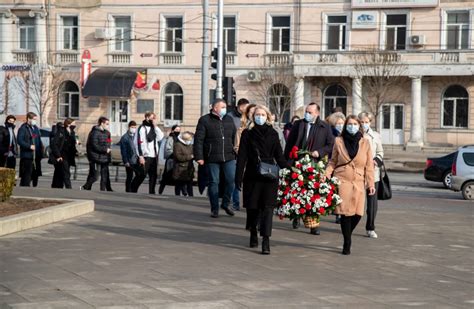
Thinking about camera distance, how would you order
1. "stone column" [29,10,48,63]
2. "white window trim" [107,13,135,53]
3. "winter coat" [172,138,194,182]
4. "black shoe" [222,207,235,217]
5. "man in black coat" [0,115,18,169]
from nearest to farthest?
"black shoe" [222,207,235,217]
"winter coat" [172,138,194,182]
"man in black coat" [0,115,18,169]
"white window trim" [107,13,135,53]
"stone column" [29,10,48,63]

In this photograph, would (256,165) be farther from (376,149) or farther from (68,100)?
(68,100)

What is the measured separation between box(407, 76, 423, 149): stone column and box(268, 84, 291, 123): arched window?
21.1 ft

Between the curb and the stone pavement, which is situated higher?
the curb

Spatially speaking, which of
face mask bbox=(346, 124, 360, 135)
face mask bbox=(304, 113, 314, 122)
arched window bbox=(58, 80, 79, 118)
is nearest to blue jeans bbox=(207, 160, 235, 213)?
face mask bbox=(304, 113, 314, 122)

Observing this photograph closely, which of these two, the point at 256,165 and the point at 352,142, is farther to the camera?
the point at 352,142

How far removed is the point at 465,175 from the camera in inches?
886

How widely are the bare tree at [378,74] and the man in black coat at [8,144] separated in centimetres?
2583

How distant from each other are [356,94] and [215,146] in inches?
1213

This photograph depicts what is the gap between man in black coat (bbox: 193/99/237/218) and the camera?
44.7ft

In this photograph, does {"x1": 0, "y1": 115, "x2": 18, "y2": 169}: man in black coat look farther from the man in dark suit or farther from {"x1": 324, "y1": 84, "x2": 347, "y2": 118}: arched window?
{"x1": 324, "y1": 84, "x2": 347, "y2": 118}: arched window

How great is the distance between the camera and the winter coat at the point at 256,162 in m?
10.8

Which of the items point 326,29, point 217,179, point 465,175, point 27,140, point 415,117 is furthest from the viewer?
point 326,29

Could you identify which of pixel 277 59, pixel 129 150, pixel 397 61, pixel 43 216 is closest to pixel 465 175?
pixel 129 150

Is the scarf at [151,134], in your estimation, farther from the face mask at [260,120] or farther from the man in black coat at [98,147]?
the face mask at [260,120]
